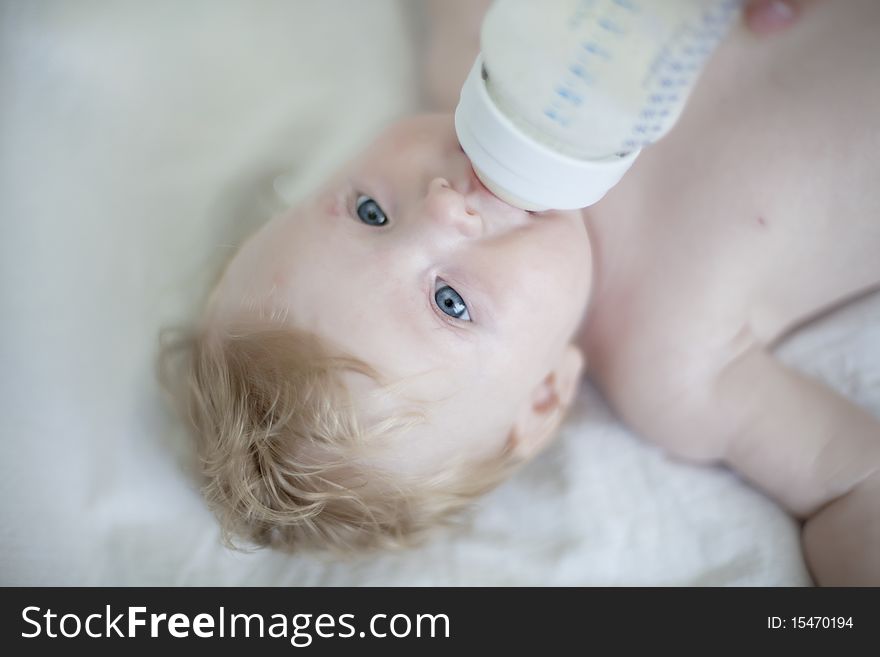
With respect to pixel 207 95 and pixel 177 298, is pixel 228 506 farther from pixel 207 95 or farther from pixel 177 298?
pixel 207 95

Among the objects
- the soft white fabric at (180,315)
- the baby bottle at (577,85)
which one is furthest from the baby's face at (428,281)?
the soft white fabric at (180,315)

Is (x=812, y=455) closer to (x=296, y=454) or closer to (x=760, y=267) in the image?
(x=760, y=267)

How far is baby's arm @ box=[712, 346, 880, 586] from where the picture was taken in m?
0.94

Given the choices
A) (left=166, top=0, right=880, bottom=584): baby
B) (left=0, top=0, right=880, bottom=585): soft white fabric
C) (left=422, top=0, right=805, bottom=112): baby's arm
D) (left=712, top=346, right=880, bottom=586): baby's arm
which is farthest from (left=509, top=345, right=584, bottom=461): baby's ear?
(left=422, top=0, right=805, bottom=112): baby's arm

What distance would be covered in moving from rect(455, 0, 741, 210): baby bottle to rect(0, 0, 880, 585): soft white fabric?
52 cm

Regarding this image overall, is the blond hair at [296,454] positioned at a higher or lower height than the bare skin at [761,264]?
lower

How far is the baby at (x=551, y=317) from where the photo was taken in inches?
32.2

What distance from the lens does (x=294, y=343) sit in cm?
82

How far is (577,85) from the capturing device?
0.63 metres

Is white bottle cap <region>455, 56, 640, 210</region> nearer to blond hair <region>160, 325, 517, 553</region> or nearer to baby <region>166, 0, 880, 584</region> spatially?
baby <region>166, 0, 880, 584</region>

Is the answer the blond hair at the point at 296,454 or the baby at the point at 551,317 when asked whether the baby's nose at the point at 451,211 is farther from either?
the blond hair at the point at 296,454

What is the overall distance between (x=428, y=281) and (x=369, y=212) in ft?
0.39

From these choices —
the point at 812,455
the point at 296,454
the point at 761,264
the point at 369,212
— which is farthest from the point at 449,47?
the point at 812,455
